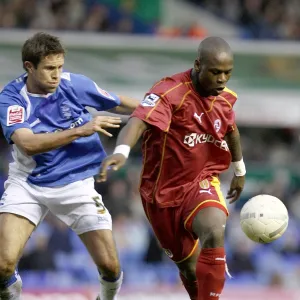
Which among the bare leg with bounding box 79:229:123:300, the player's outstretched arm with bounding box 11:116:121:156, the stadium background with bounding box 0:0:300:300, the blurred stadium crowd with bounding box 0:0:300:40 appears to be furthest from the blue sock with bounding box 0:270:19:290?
the blurred stadium crowd with bounding box 0:0:300:40

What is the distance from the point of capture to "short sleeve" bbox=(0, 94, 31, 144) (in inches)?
318

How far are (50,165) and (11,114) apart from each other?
56cm

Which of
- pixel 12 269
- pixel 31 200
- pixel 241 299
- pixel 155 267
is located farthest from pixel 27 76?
pixel 155 267

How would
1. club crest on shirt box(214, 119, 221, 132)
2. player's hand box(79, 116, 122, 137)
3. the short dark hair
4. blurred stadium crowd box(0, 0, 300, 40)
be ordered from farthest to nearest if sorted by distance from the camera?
blurred stadium crowd box(0, 0, 300, 40), club crest on shirt box(214, 119, 221, 132), the short dark hair, player's hand box(79, 116, 122, 137)

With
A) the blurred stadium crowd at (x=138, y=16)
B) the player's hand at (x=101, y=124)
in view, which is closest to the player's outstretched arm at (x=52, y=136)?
the player's hand at (x=101, y=124)

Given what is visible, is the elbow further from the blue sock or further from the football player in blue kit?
the blue sock

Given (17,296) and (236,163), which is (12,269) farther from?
(236,163)

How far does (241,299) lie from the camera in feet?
41.1

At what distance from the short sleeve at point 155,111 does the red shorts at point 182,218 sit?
0.72 metres

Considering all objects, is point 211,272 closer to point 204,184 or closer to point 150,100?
point 204,184

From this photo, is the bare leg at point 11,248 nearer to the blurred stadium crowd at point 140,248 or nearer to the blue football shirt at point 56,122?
the blue football shirt at point 56,122

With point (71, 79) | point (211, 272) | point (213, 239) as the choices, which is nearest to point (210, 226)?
point (213, 239)

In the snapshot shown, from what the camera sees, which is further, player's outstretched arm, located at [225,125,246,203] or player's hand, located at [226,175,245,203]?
player's hand, located at [226,175,245,203]

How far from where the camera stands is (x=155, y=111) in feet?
25.6
